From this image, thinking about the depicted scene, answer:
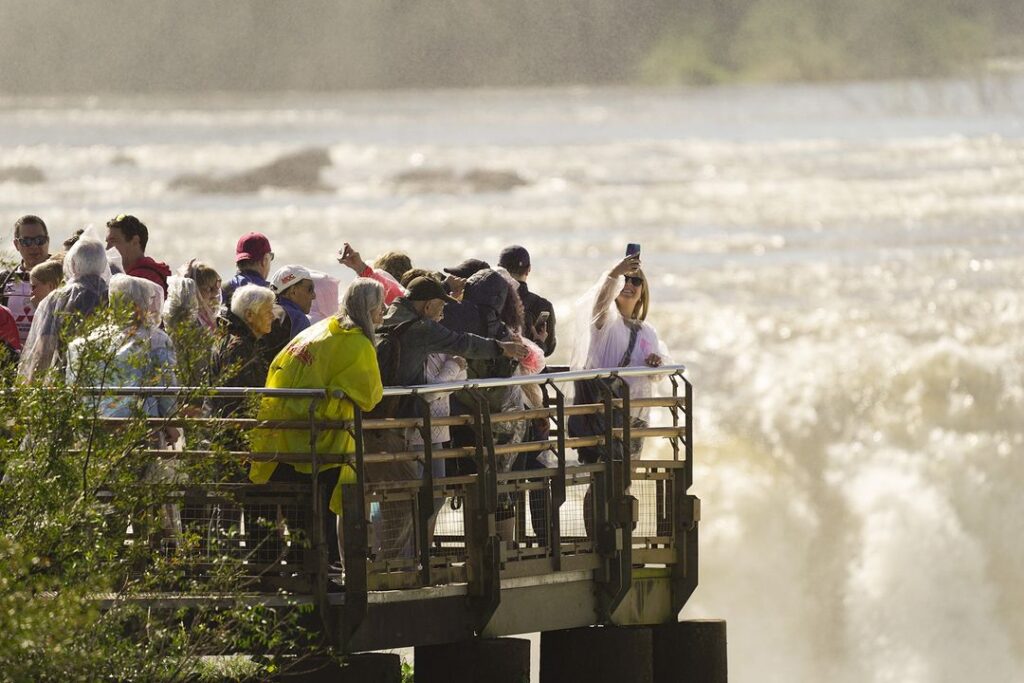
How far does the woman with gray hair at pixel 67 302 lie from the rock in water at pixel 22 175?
68.6 metres

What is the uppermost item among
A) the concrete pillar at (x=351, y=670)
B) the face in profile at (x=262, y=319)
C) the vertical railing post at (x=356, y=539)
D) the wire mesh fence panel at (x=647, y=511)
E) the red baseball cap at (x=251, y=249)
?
the red baseball cap at (x=251, y=249)

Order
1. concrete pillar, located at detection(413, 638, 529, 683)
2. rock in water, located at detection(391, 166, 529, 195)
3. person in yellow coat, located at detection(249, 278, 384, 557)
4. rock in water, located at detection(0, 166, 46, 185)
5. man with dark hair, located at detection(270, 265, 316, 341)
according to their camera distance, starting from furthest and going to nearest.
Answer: rock in water, located at detection(391, 166, 529, 195) < rock in water, located at detection(0, 166, 46, 185) < concrete pillar, located at detection(413, 638, 529, 683) < man with dark hair, located at detection(270, 265, 316, 341) < person in yellow coat, located at detection(249, 278, 384, 557)

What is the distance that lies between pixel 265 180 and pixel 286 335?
242 ft

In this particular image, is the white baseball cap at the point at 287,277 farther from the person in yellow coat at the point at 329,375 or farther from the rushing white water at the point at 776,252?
the rushing white water at the point at 776,252

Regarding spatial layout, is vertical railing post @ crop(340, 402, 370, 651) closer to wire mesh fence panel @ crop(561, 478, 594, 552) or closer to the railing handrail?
the railing handrail

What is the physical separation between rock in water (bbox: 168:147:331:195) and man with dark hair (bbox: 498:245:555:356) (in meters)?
69.0

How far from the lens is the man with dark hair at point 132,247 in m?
16.5

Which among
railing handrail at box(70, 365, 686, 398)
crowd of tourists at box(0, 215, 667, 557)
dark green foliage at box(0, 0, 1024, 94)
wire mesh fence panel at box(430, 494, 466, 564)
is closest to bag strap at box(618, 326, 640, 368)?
railing handrail at box(70, 365, 686, 398)

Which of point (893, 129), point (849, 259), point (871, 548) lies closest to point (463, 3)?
point (893, 129)

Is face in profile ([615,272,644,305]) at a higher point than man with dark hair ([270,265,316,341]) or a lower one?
higher

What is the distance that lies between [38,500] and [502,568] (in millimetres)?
3041

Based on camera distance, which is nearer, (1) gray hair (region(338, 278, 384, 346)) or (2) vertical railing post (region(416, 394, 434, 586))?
(1) gray hair (region(338, 278, 384, 346))

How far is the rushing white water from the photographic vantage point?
165ft

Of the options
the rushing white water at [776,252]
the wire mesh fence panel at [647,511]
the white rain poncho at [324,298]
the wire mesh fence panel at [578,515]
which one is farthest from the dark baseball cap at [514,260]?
the rushing white water at [776,252]
